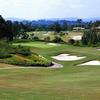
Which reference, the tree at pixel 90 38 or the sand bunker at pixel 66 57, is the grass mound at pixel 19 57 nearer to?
the sand bunker at pixel 66 57

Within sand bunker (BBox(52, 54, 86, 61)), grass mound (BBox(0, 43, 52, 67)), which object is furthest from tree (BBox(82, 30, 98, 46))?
grass mound (BBox(0, 43, 52, 67))

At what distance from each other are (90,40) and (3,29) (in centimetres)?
2799

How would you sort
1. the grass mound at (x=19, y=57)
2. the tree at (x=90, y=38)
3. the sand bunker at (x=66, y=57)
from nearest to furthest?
the grass mound at (x=19, y=57) → the sand bunker at (x=66, y=57) → the tree at (x=90, y=38)

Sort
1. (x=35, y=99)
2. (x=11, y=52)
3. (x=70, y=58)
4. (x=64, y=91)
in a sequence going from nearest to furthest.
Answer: (x=35, y=99), (x=64, y=91), (x=11, y=52), (x=70, y=58)

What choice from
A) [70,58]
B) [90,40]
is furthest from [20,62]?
[90,40]

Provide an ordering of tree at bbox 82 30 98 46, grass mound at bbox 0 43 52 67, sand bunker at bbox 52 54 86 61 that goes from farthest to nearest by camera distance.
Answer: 1. tree at bbox 82 30 98 46
2. sand bunker at bbox 52 54 86 61
3. grass mound at bbox 0 43 52 67

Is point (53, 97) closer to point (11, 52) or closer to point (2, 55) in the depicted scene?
point (2, 55)

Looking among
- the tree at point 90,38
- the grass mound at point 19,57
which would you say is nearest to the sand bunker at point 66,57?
the grass mound at point 19,57

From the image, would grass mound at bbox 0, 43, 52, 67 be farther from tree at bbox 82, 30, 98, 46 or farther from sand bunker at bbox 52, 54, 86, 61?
tree at bbox 82, 30, 98, 46

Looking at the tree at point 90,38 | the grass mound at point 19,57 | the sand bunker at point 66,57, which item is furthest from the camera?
the tree at point 90,38

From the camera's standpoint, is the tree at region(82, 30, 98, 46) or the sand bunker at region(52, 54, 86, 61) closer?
the sand bunker at region(52, 54, 86, 61)

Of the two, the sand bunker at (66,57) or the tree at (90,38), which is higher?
the sand bunker at (66,57)

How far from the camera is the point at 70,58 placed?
58875mm

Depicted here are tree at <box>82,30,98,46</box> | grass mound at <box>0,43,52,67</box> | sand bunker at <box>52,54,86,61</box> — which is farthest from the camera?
tree at <box>82,30,98,46</box>
